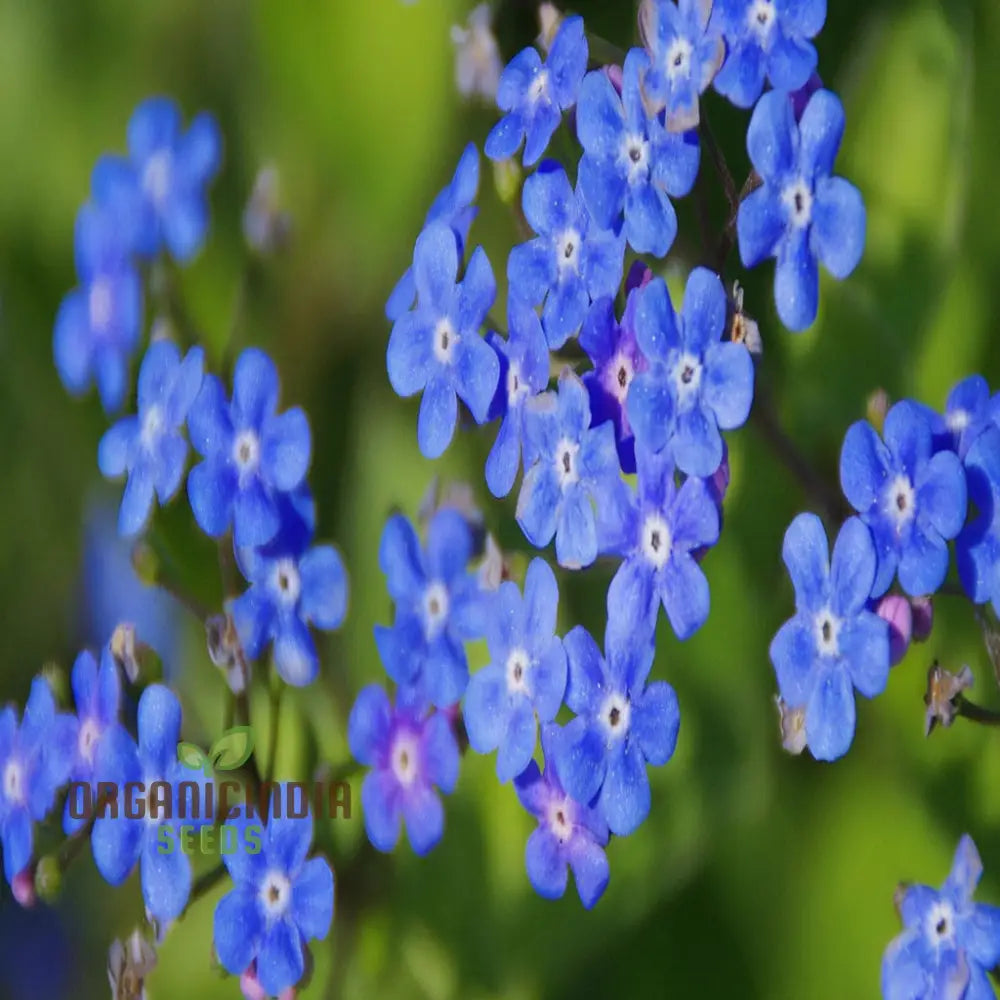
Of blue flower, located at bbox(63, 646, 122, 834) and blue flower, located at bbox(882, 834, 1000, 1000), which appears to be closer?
blue flower, located at bbox(882, 834, 1000, 1000)

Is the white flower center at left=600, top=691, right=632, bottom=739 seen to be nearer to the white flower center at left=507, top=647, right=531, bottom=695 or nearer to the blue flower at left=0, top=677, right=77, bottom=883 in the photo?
the white flower center at left=507, top=647, right=531, bottom=695

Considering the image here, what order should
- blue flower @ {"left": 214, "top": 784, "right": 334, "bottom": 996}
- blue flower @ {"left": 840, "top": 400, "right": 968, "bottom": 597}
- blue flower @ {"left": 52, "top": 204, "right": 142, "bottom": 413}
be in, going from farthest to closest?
blue flower @ {"left": 52, "top": 204, "right": 142, "bottom": 413}, blue flower @ {"left": 214, "top": 784, "right": 334, "bottom": 996}, blue flower @ {"left": 840, "top": 400, "right": 968, "bottom": 597}

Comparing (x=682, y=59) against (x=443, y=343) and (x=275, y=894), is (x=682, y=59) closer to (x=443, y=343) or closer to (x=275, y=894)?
(x=443, y=343)

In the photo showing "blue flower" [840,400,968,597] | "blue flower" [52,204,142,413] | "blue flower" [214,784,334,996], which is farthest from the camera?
"blue flower" [52,204,142,413]

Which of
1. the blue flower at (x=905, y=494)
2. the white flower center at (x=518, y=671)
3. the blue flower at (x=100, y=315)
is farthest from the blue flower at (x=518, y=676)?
the blue flower at (x=100, y=315)

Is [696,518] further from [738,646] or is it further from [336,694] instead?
[336,694]

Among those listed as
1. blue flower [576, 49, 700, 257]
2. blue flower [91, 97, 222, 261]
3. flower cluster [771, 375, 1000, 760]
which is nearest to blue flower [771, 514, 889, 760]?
flower cluster [771, 375, 1000, 760]

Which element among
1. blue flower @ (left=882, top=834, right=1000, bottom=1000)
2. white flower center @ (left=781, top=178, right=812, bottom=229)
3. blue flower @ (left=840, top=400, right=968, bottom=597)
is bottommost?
blue flower @ (left=882, top=834, right=1000, bottom=1000)
